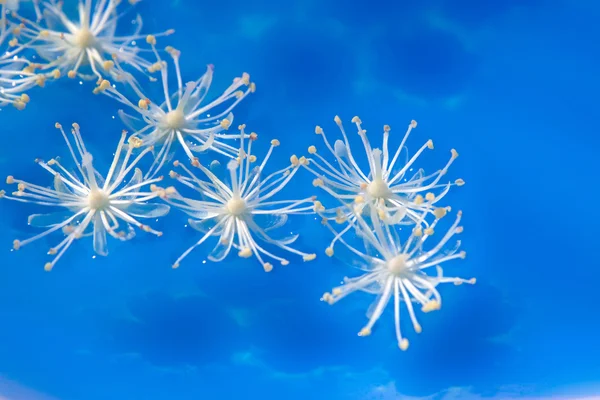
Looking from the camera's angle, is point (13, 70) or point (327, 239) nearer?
point (13, 70)

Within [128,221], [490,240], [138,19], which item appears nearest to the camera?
[128,221]

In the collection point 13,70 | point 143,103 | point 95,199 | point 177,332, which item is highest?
point 13,70

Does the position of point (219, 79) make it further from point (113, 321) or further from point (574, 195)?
point (574, 195)

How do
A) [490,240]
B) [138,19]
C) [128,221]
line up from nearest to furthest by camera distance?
[128,221] → [138,19] → [490,240]

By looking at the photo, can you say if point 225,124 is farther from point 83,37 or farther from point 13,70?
point 13,70

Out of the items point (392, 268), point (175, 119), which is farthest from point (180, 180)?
point (392, 268)

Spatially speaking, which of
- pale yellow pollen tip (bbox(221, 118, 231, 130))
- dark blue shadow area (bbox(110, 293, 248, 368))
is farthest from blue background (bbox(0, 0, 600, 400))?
pale yellow pollen tip (bbox(221, 118, 231, 130))

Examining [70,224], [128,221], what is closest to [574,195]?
[128,221]
